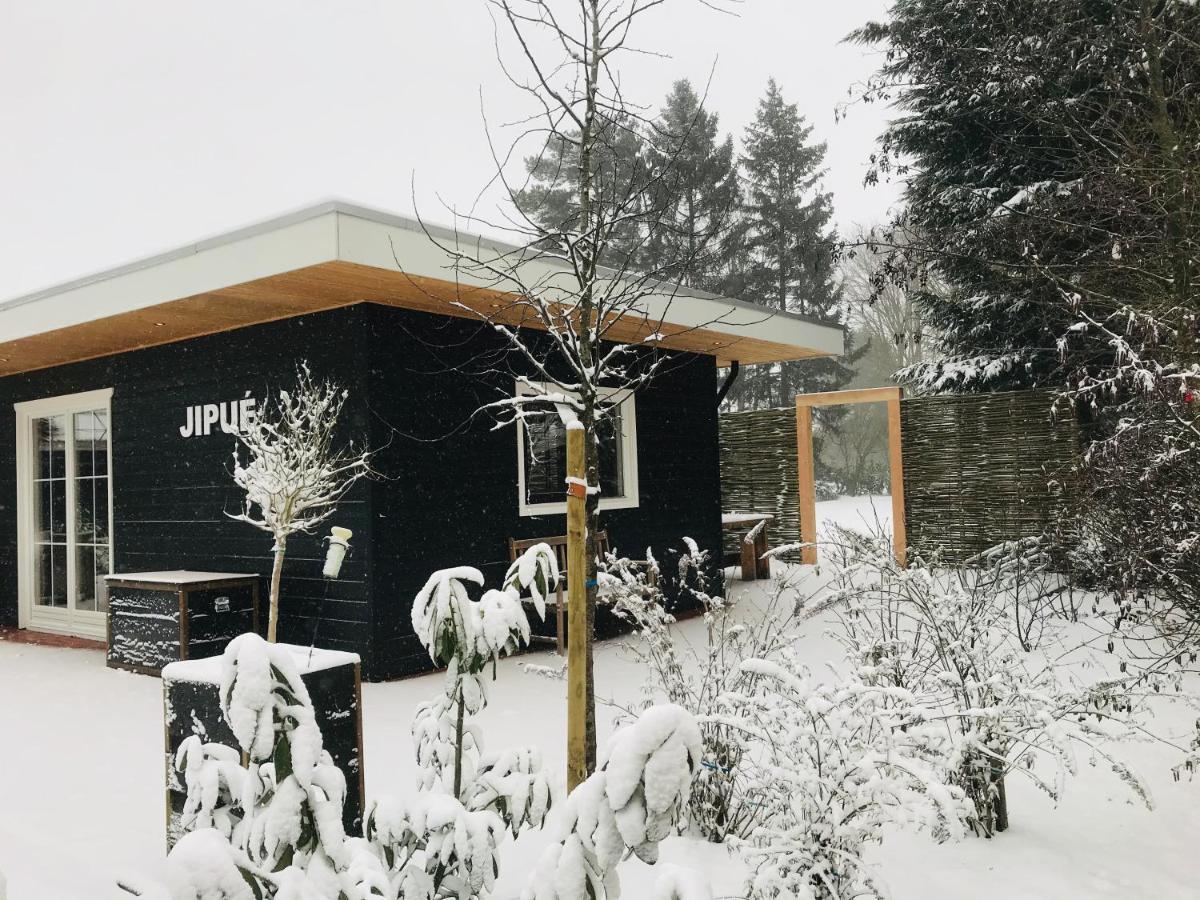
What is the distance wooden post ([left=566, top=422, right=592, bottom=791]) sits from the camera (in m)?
2.61

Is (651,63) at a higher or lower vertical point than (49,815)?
higher

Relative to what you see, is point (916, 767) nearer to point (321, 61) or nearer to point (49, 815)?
point (49, 815)

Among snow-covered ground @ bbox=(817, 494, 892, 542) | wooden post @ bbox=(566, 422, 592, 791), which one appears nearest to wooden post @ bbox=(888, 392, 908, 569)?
snow-covered ground @ bbox=(817, 494, 892, 542)

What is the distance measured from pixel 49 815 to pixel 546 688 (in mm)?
2680

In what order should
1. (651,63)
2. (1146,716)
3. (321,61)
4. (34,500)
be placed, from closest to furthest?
1. (651,63)
2. (1146,716)
3. (34,500)
4. (321,61)

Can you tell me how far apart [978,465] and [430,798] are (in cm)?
893

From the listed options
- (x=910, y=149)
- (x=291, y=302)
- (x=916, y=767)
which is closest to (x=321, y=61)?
(x=910, y=149)

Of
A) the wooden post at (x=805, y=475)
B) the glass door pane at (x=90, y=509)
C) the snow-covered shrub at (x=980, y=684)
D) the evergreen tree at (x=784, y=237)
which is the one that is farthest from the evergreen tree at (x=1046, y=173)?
the evergreen tree at (x=784, y=237)

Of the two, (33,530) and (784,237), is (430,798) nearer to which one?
(33,530)

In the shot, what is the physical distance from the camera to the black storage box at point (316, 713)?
2.70m

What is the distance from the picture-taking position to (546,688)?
5500 millimetres

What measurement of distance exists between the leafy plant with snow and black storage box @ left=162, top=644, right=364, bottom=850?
2530 mm

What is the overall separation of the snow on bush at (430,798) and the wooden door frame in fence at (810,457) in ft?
25.8

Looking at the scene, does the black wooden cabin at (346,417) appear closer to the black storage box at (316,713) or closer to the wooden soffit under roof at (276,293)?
the wooden soffit under roof at (276,293)
